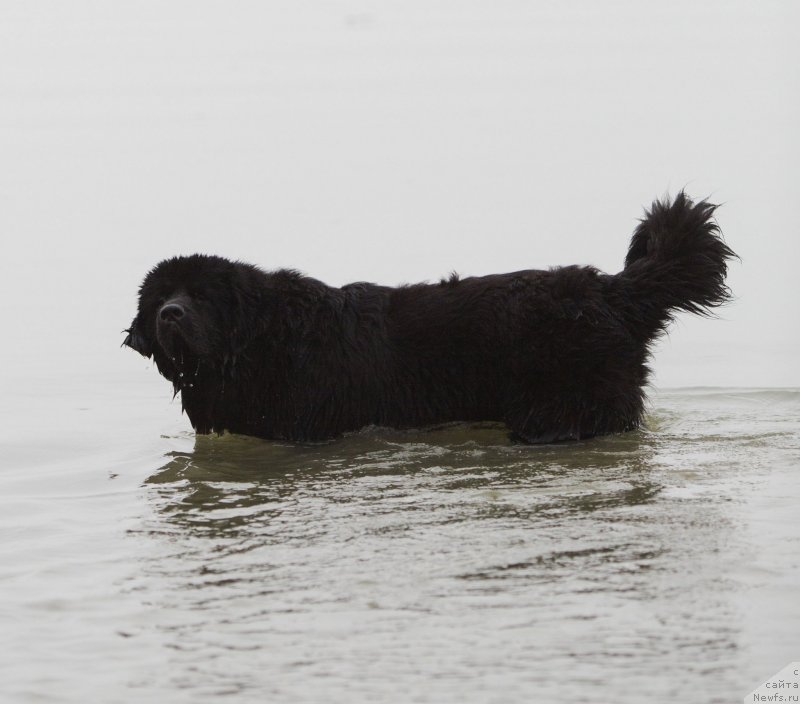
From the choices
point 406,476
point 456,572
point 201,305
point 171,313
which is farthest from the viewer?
point 201,305

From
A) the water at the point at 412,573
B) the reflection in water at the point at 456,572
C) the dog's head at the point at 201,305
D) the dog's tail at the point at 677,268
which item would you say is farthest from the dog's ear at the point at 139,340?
the dog's tail at the point at 677,268

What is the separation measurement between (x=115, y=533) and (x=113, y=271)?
9263 millimetres

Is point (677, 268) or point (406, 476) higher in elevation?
point (677, 268)

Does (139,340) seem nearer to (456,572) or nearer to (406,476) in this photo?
(406,476)

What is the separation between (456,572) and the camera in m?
3.38

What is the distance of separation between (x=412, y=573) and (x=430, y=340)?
8.30ft

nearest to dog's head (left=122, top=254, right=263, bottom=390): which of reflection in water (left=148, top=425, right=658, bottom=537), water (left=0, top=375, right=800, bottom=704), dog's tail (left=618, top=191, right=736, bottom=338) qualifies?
reflection in water (left=148, top=425, right=658, bottom=537)

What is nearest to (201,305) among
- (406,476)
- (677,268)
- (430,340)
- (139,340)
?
(139,340)

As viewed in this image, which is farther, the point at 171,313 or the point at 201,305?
the point at 201,305

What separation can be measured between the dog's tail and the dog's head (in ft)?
6.65

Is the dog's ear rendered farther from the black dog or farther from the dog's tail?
the dog's tail

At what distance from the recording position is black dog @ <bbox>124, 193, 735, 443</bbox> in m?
5.62

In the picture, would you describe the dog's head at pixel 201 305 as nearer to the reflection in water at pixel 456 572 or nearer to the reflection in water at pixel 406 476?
the reflection in water at pixel 406 476

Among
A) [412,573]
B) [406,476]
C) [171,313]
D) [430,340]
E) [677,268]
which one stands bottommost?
[412,573]
